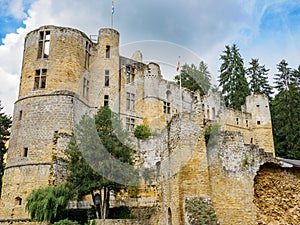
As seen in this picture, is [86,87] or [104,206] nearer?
[104,206]

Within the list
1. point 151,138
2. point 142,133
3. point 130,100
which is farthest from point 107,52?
point 151,138

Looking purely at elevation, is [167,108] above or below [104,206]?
above

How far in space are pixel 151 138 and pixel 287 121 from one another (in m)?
18.3

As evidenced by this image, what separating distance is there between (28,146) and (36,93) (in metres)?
4.14

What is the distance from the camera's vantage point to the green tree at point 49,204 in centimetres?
1611

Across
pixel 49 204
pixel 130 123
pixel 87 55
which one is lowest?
pixel 49 204

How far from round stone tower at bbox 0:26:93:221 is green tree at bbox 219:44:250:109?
21627 millimetres

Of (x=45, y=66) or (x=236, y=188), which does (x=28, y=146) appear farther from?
(x=236, y=188)

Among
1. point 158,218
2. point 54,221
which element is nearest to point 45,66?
point 54,221

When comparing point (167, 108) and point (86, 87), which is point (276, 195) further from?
point (167, 108)

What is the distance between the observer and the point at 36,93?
24.4m

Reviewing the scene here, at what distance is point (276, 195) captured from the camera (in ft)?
52.3

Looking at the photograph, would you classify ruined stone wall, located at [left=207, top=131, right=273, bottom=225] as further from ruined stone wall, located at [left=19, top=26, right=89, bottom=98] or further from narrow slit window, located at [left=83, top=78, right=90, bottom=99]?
narrow slit window, located at [left=83, top=78, right=90, bottom=99]

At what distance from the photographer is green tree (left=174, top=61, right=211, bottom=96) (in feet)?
145
